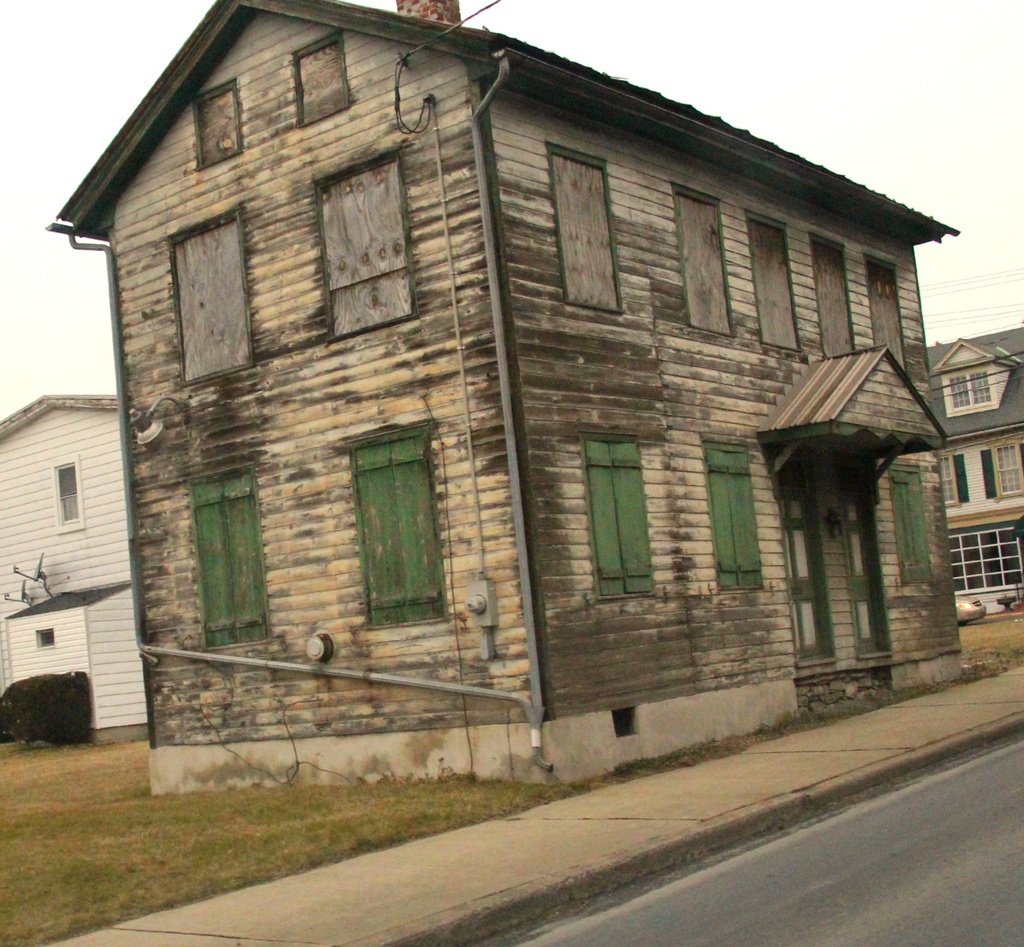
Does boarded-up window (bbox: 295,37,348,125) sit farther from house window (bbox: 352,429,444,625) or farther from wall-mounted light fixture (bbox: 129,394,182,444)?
house window (bbox: 352,429,444,625)

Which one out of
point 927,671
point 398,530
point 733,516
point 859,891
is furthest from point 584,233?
point 927,671

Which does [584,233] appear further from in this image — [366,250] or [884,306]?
[884,306]

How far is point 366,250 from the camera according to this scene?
575 inches

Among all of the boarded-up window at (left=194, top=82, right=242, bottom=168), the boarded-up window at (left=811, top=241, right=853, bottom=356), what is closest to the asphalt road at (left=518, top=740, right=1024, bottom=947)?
the boarded-up window at (left=811, top=241, right=853, bottom=356)

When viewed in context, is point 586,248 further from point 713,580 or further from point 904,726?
point 904,726

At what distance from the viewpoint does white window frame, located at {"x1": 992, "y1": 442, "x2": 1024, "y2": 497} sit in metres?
47.0

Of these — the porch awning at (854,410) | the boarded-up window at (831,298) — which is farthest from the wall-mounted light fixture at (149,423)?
the boarded-up window at (831,298)

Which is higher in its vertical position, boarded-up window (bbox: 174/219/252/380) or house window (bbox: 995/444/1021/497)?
boarded-up window (bbox: 174/219/252/380)

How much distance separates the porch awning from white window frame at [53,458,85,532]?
16.7 m

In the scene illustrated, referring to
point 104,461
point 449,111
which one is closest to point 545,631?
point 449,111

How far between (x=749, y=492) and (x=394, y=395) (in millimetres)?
4900

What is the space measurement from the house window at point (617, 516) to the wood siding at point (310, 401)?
49.2 inches

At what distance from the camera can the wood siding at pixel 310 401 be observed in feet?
45.0

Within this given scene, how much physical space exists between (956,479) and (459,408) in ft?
125
